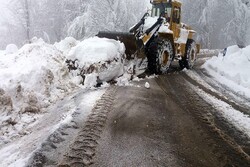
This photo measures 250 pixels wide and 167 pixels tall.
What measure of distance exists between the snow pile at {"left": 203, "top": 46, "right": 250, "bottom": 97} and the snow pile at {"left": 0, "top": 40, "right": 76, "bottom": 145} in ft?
16.9

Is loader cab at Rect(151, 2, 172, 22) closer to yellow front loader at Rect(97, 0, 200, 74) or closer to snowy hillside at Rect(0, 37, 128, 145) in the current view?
yellow front loader at Rect(97, 0, 200, 74)

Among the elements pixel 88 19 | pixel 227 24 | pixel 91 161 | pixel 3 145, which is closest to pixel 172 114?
pixel 91 161

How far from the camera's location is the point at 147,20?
1091cm

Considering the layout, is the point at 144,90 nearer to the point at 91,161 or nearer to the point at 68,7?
the point at 91,161

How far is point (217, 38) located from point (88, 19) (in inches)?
705

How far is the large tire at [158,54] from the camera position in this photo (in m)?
9.76

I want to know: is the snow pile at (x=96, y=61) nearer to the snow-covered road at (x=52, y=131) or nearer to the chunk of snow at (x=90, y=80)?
the chunk of snow at (x=90, y=80)

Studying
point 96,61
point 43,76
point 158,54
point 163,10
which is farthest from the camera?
point 163,10

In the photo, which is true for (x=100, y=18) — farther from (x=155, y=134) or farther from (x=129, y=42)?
(x=155, y=134)

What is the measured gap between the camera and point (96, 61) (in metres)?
7.93

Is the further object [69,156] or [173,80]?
[173,80]

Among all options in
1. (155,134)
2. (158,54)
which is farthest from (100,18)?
(155,134)

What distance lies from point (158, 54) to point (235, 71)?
309 centimetres

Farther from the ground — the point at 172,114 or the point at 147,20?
the point at 147,20
